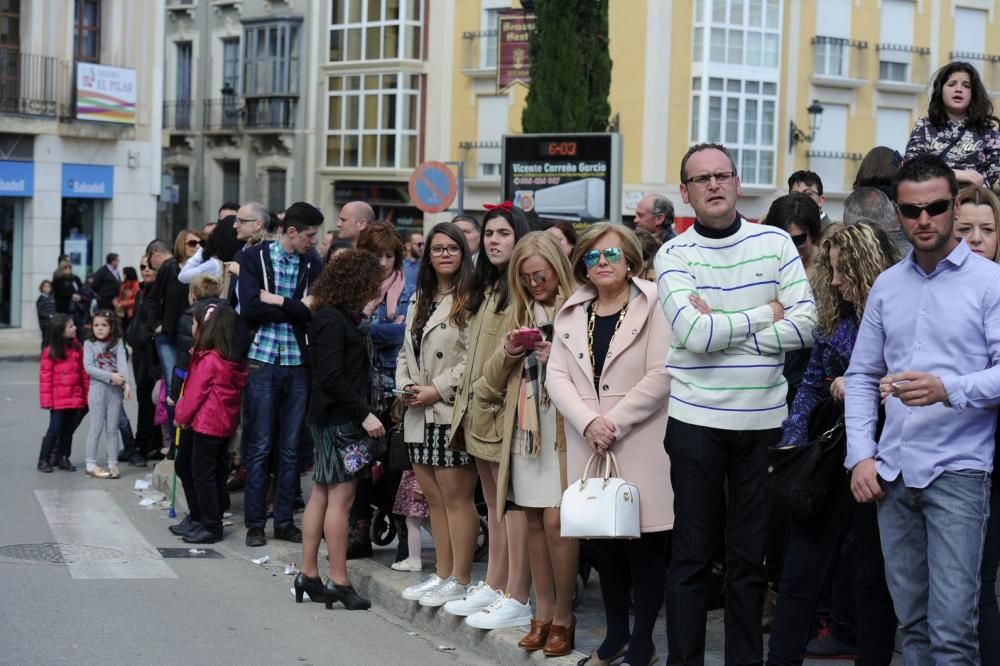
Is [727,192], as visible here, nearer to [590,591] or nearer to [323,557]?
[590,591]

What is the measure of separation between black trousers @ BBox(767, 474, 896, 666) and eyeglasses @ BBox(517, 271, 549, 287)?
6.25ft

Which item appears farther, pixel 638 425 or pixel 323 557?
pixel 323 557

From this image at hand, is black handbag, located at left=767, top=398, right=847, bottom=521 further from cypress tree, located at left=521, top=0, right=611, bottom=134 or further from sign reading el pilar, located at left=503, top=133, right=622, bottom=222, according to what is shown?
cypress tree, located at left=521, top=0, right=611, bottom=134

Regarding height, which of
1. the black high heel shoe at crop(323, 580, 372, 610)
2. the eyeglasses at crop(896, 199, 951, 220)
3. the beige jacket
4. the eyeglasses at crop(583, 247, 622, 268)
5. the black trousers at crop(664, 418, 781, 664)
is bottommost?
the black high heel shoe at crop(323, 580, 372, 610)

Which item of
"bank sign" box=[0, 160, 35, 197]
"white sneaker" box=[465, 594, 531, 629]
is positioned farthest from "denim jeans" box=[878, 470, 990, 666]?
"bank sign" box=[0, 160, 35, 197]

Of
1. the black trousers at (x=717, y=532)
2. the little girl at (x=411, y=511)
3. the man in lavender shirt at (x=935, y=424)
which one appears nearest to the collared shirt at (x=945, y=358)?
the man in lavender shirt at (x=935, y=424)

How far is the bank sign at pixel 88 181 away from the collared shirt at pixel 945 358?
1233 inches

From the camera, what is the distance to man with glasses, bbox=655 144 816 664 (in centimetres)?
600

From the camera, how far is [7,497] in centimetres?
1241

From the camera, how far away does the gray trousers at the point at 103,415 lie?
1380 centimetres

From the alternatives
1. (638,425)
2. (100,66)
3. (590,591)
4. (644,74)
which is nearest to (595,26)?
(100,66)

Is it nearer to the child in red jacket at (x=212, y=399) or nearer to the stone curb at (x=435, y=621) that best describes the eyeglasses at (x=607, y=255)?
the stone curb at (x=435, y=621)

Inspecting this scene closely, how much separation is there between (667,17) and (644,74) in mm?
1805

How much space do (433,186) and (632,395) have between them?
1456 centimetres
